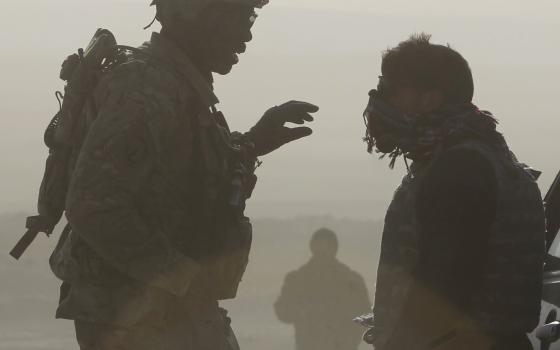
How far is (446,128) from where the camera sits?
5.77 meters

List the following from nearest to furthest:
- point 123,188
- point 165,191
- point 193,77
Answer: point 123,188, point 165,191, point 193,77

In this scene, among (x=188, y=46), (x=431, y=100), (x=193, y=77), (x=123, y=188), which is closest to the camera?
(x=431, y=100)

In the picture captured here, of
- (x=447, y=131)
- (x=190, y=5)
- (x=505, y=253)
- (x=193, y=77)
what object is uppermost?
(x=190, y=5)

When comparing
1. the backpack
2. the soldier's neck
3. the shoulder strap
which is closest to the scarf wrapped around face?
the shoulder strap

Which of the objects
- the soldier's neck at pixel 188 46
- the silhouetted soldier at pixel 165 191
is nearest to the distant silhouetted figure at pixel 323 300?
the silhouetted soldier at pixel 165 191

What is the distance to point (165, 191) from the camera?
251 inches

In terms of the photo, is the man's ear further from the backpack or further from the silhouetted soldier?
the backpack

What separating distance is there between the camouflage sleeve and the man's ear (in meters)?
0.98

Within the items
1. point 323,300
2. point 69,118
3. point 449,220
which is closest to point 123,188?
point 69,118

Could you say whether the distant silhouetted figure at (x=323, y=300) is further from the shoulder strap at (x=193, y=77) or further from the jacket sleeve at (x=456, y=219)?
the jacket sleeve at (x=456, y=219)

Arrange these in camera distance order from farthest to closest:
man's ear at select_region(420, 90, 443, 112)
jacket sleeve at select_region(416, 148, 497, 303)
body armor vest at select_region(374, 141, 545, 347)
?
man's ear at select_region(420, 90, 443, 112) → body armor vest at select_region(374, 141, 545, 347) → jacket sleeve at select_region(416, 148, 497, 303)

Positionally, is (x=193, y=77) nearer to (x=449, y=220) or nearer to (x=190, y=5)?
(x=190, y=5)

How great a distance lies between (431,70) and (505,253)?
2.19ft

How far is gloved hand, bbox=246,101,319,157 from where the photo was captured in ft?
21.7
